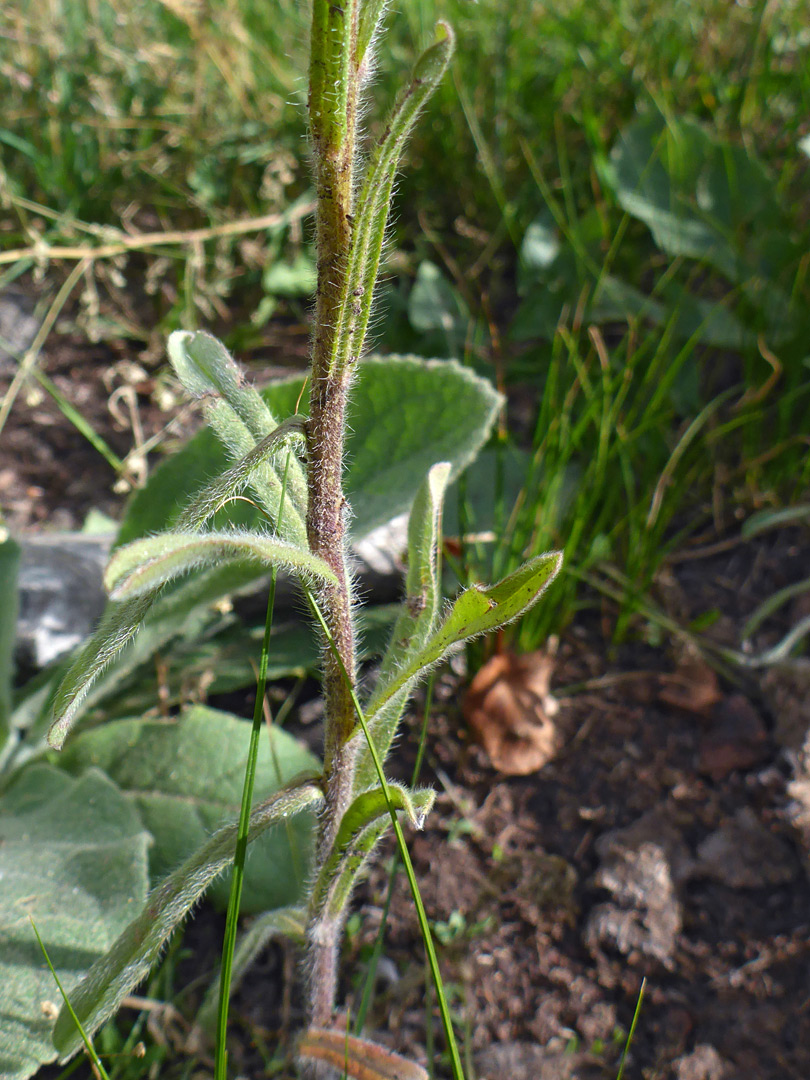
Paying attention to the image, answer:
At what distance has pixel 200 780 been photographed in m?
1.35

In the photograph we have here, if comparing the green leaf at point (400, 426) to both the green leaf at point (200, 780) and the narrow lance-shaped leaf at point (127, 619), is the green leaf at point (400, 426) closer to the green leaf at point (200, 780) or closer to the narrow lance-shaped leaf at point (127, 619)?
the green leaf at point (200, 780)

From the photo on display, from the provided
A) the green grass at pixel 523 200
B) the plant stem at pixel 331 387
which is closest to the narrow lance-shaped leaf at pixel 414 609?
the plant stem at pixel 331 387

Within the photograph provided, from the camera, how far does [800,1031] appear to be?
46.1 inches

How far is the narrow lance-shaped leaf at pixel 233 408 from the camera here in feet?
2.72

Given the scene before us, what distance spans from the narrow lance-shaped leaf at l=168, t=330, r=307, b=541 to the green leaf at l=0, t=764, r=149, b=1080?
570 millimetres

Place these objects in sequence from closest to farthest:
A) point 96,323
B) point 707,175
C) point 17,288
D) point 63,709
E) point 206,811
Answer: point 63,709 < point 206,811 < point 707,175 < point 96,323 < point 17,288

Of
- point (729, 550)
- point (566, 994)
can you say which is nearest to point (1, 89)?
point (729, 550)

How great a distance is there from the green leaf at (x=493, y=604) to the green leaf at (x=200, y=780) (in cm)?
57

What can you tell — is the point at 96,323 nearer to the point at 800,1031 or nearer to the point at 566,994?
the point at 566,994

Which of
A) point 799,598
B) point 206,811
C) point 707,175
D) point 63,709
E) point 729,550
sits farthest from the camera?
point 707,175

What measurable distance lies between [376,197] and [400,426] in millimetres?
777

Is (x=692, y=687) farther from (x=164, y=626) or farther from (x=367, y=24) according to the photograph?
(x=367, y=24)

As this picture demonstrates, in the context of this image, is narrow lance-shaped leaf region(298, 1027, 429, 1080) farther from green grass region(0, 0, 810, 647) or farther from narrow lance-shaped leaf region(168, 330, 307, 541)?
green grass region(0, 0, 810, 647)

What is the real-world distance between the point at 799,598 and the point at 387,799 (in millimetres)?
1183
